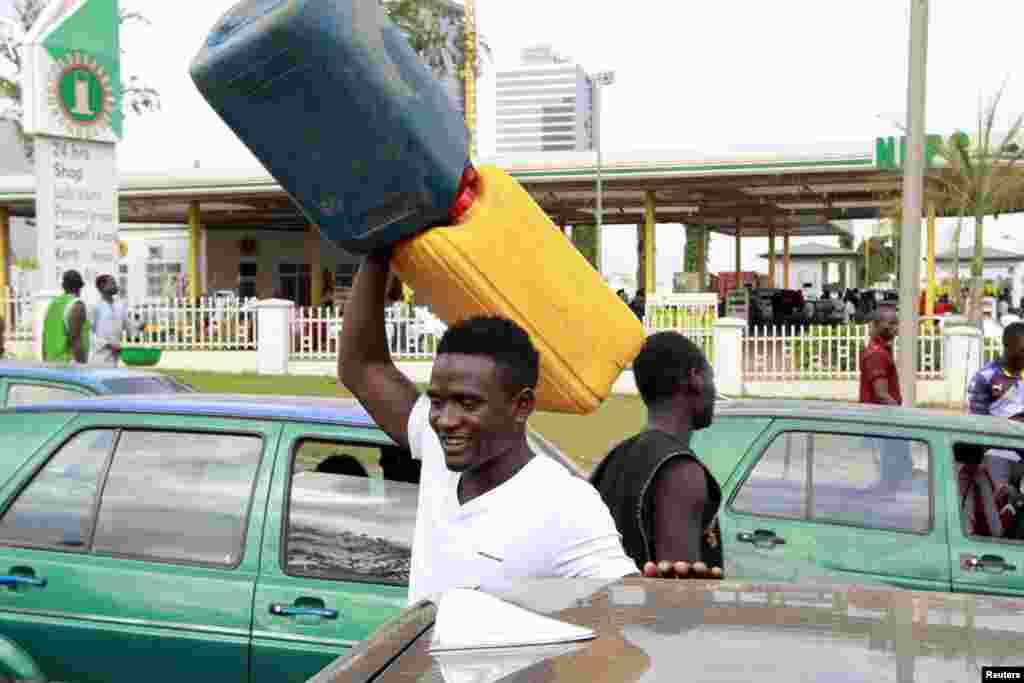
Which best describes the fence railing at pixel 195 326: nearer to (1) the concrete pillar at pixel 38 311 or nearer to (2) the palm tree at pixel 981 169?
(1) the concrete pillar at pixel 38 311

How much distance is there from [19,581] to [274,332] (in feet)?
52.0

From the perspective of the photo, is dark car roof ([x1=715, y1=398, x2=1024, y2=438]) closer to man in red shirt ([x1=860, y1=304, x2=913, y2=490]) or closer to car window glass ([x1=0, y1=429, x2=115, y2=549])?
car window glass ([x1=0, y1=429, x2=115, y2=549])

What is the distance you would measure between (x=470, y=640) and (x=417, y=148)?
1444 mm

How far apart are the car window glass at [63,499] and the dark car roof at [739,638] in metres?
2.36

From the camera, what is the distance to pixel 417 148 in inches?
113

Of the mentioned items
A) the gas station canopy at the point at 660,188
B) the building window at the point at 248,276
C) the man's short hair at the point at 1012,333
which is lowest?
the man's short hair at the point at 1012,333

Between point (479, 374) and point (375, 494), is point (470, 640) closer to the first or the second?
point (479, 374)

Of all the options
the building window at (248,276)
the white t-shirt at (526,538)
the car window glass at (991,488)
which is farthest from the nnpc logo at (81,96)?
the building window at (248,276)

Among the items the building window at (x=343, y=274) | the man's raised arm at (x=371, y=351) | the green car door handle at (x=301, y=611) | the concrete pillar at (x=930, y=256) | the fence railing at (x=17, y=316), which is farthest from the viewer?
the building window at (x=343, y=274)

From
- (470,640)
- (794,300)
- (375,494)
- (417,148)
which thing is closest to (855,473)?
(375,494)

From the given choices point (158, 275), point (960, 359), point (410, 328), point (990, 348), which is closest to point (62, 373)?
point (410, 328)

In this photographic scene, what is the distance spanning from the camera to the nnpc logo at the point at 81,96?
16.6m

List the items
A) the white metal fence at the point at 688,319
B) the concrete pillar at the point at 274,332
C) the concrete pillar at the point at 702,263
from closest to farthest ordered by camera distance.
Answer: the white metal fence at the point at 688,319
the concrete pillar at the point at 274,332
the concrete pillar at the point at 702,263

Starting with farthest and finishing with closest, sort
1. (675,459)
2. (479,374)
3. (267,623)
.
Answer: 1. (267,623)
2. (675,459)
3. (479,374)
